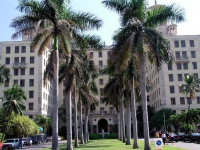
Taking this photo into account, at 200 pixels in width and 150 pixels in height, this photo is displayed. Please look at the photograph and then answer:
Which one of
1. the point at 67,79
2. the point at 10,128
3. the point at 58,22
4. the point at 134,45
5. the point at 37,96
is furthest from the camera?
the point at 37,96

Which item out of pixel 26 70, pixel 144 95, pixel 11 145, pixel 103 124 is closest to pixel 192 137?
pixel 144 95

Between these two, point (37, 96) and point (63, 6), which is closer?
point (63, 6)

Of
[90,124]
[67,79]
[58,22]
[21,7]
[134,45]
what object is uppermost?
[21,7]

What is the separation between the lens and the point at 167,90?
7212 centimetres

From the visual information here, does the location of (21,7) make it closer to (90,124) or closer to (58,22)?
(58,22)

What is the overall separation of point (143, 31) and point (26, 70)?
56.5 m

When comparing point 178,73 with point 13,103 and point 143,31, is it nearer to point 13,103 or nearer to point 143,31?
point 13,103

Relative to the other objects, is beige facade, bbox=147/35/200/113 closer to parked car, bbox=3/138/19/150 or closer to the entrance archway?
the entrance archway

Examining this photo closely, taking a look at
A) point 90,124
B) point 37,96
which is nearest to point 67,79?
point 37,96

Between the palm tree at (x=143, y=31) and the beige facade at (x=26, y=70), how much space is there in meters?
51.9

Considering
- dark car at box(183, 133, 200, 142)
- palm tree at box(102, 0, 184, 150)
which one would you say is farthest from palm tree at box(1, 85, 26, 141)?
dark car at box(183, 133, 200, 142)

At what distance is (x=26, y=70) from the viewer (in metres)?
74.3

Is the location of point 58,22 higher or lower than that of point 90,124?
higher

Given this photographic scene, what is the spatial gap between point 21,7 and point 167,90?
186 feet
